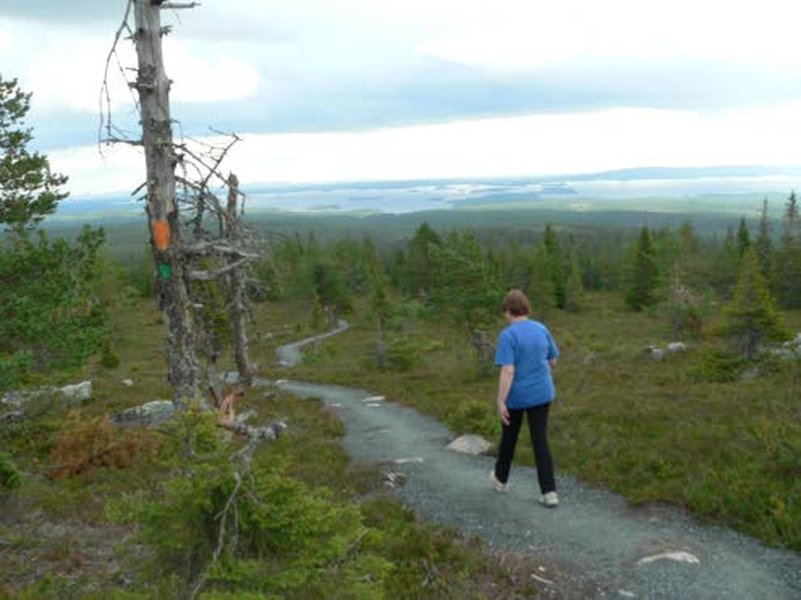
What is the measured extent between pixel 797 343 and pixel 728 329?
2.93m

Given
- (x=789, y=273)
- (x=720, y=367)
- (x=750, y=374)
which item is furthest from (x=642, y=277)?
(x=750, y=374)

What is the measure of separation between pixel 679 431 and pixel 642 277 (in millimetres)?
57863

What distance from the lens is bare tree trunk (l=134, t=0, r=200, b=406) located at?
6.62 metres

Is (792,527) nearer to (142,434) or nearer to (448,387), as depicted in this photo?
(142,434)

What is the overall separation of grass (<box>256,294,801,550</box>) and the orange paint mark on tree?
6841mm

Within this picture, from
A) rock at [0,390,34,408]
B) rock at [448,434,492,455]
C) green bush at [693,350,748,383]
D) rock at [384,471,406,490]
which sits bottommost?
green bush at [693,350,748,383]

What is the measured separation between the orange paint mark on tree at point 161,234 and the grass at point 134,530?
2.24 m

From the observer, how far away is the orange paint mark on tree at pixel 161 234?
22.3 feet

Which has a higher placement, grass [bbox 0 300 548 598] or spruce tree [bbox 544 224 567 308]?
grass [bbox 0 300 548 598]

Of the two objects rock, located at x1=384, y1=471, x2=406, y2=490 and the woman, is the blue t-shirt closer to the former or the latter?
the woman

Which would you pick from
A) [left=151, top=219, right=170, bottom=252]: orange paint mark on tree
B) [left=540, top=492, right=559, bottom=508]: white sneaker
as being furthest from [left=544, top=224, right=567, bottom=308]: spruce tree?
[left=151, top=219, right=170, bottom=252]: orange paint mark on tree

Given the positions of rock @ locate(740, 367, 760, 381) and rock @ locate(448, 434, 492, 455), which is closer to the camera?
rock @ locate(448, 434, 492, 455)

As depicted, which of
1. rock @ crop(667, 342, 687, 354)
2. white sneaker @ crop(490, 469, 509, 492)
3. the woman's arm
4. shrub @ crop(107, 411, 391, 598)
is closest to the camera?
shrub @ crop(107, 411, 391, 598)

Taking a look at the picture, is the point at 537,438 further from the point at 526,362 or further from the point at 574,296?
the point at 574,296
